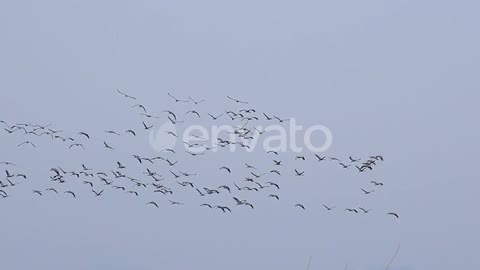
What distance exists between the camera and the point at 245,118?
14547 mm

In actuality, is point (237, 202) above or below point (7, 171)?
below

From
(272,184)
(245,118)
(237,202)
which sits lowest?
(237,202)

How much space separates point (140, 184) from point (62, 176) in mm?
1767

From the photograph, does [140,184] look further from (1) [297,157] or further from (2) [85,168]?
(1) [297,157]

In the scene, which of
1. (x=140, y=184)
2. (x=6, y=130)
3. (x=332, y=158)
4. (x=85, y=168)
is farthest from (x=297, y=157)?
(x=6, y=130)

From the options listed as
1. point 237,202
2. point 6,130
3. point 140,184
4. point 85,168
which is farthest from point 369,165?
point 6,130

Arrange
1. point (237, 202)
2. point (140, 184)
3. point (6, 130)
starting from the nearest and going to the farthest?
point (237, 202) → point (6, 130) → point (140, 184)

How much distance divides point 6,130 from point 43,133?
123 centimetres

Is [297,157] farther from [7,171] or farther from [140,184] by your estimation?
[7,171]

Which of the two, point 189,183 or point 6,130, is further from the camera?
point 189,183

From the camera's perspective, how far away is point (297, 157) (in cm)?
1518

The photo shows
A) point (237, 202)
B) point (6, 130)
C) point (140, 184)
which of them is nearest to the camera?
point (237, 202)

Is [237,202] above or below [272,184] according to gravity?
below

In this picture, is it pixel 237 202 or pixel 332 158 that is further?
pixel 332 158
